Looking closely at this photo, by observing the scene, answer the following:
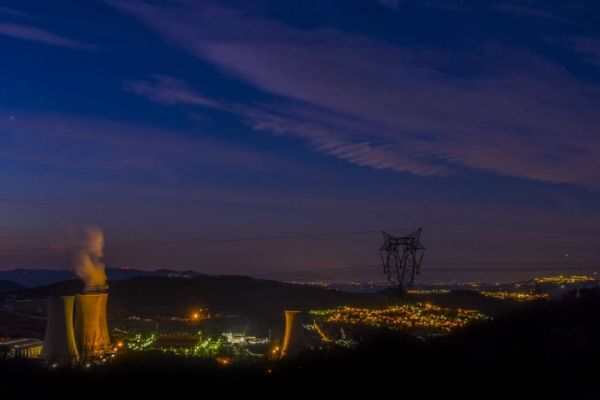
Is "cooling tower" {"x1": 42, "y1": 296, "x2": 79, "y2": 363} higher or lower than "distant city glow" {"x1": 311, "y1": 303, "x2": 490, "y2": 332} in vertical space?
higher

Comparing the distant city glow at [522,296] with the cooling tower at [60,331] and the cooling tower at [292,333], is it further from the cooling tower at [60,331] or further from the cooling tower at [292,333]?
the cooling tower at [60,331]

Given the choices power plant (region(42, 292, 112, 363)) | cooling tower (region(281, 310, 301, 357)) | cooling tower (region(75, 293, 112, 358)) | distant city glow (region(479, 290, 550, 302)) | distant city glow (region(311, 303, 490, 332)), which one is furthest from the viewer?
distant city glow (region(311, 303, 490, 332))

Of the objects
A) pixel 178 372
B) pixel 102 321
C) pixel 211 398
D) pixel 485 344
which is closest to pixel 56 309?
pixel 102 321

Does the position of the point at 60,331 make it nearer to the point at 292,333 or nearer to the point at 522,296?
the point at 292,333

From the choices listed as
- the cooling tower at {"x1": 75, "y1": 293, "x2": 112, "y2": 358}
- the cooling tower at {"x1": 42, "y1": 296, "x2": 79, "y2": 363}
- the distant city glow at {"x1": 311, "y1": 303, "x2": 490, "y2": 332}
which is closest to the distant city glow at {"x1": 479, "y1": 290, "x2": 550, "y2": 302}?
the distant city glow at {"x1": 311, "y1": 303, "x2": 490, "y2": 332}

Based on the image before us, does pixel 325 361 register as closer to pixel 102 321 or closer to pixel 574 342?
pixel 574 342

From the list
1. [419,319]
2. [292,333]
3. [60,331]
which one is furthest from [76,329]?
[419,319]

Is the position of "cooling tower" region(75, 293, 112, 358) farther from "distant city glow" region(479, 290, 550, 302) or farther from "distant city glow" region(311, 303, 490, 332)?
"distant city glow" region(479, 290, 550, 302)
